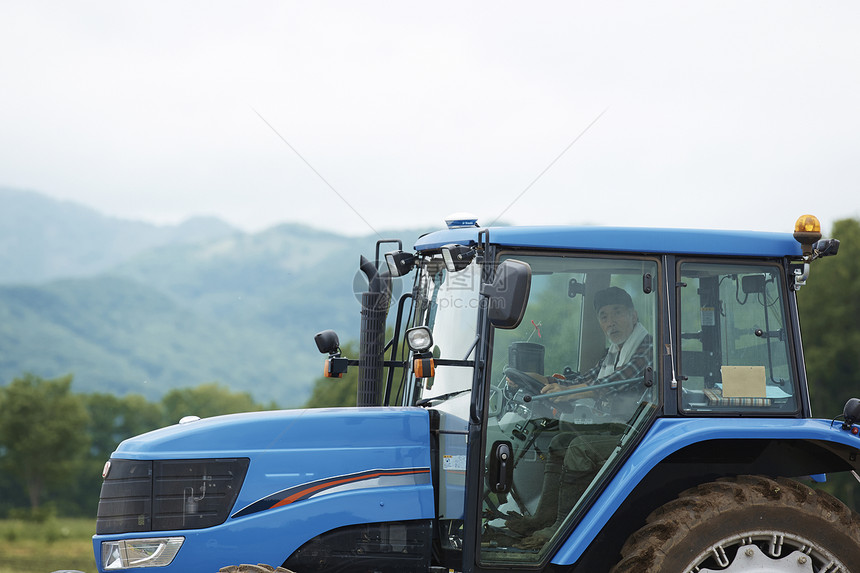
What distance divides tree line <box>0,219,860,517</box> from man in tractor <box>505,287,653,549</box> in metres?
24.2

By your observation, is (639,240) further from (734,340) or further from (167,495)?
(167,495)

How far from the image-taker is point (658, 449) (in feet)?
13.5

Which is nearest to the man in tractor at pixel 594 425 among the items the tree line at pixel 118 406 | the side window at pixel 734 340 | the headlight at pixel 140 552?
the side window at pixel 734 340

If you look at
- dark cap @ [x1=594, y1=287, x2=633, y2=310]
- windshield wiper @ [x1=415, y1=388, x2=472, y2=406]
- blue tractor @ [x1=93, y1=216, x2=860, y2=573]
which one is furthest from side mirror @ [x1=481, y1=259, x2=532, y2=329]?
dark cap @ [x1=594, y1=287, x2=633, y2=310]

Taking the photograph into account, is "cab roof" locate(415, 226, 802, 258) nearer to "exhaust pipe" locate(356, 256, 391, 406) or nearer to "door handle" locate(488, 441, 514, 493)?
"exhaust pipe" locate(356, 256, 391, 406)

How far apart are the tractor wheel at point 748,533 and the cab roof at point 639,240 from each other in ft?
4.17

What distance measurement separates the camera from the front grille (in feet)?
13.4

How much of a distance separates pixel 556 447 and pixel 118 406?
207 feet

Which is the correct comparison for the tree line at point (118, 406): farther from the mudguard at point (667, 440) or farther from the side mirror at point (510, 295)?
the side mirror at point (510, 295)

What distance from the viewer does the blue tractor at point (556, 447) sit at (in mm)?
4117

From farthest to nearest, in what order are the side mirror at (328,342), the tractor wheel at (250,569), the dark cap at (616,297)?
the side mirror at (328,342), the dark cap at (616,297), the tractor wheel at (250,569)

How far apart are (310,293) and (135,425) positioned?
105757mm

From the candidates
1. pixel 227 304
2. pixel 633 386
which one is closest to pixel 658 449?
pixel 633 386

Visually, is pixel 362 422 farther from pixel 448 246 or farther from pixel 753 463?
pixel 753 463
